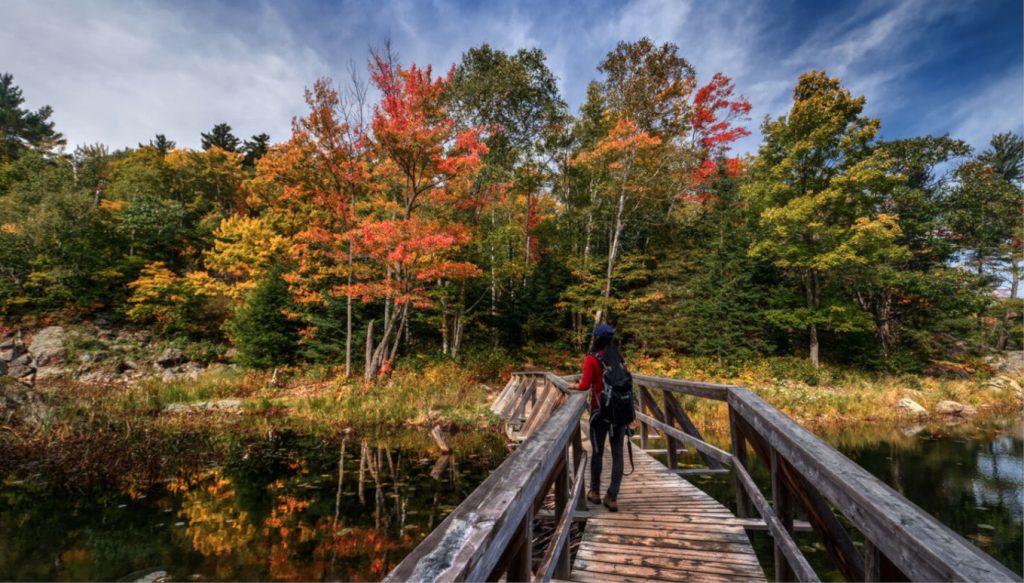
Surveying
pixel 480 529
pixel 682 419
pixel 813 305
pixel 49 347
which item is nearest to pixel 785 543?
pixel 480 529

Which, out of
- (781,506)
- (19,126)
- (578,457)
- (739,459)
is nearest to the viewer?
(781,506)

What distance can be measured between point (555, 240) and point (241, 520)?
17934 mm

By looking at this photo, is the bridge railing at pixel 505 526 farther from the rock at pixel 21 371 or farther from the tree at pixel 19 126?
the tree at pixel 19 126

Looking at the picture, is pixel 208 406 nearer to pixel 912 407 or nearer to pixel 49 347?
pixel 49 347

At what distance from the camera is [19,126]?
35719 millimetres

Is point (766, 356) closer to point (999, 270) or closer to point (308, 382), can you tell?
point (999, 270)

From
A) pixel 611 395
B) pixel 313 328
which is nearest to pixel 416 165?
pixel 313 328

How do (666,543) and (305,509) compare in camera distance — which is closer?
(666,543)

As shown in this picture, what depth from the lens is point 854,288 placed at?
62.1 feet

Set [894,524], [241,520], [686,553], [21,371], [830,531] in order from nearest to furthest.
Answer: [894,524]
[830,531]
[686,553]
[241,520]
[21,371]

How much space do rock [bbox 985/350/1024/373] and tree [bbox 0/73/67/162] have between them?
2617 inches

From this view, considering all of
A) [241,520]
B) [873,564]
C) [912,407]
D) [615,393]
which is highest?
[615,393]

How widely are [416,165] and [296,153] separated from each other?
15.7 ft

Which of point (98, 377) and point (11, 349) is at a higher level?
point (11, 349)
